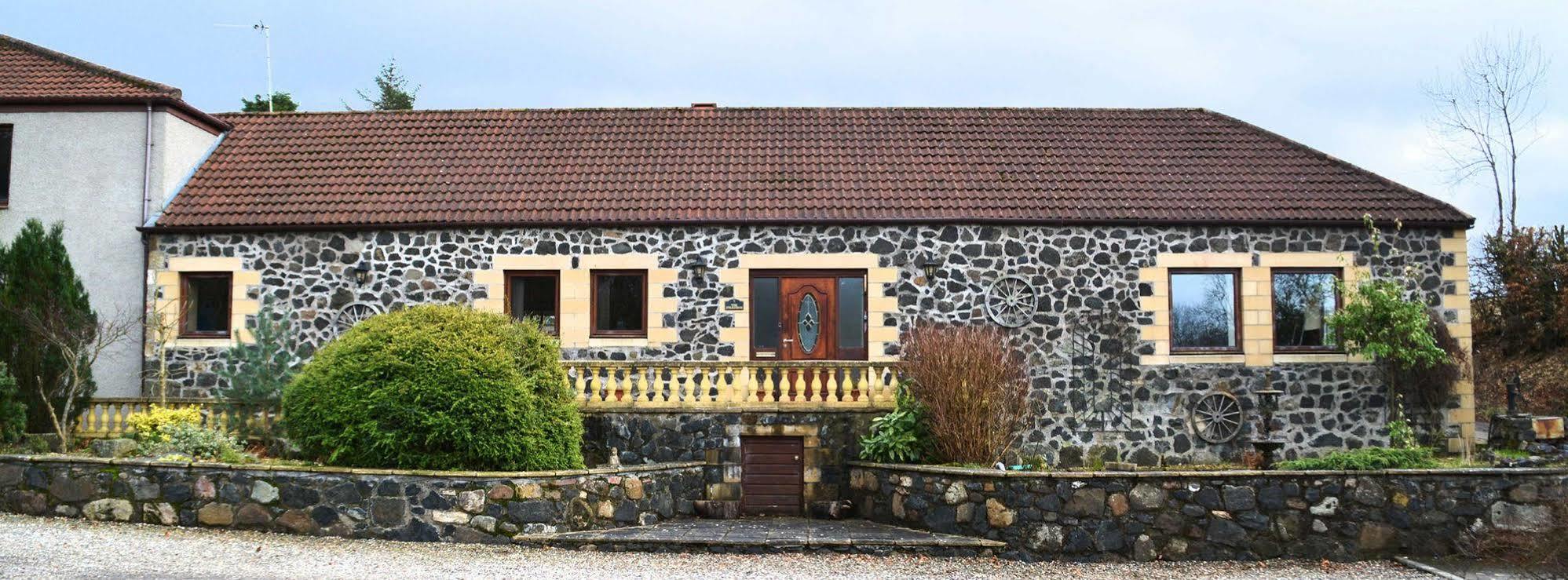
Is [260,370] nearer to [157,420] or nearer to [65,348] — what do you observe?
[157,420]

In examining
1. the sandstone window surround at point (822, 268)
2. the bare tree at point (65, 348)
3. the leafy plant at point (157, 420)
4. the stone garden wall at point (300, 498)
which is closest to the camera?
the stone garden wall at point (300, 498)

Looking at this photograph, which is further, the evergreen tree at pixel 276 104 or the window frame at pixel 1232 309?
the evergreen tree at pixel 276 104

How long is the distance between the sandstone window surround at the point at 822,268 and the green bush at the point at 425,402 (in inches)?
165

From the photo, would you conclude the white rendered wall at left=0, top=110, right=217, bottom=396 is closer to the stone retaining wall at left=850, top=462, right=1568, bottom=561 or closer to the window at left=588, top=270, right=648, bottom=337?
the window at left=588, top=270, right=648, bottom=337

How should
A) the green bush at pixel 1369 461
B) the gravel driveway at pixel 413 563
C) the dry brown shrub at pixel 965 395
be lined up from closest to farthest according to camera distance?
1. the gravel driveway at pixel 413 563
2. the green bush at pixel 1369 461
3. the dry brown shrub at pixel 965 395

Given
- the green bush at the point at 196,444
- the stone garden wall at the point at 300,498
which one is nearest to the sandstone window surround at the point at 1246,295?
the stone garden wall at the point at 300,498

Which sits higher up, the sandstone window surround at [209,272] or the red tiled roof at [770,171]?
the red tiled roof at [770,171]

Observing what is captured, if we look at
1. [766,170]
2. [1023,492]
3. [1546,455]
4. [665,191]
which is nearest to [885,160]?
[766,170]

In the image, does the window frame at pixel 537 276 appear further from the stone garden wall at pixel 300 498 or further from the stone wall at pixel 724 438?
the stone garden wall at pixel 300 498

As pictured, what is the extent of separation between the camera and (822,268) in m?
16.0

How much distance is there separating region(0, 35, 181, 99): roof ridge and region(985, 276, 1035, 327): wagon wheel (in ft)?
36.6

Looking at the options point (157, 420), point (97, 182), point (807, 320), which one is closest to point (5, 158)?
point (97, 182)

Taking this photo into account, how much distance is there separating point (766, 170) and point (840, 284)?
223cm

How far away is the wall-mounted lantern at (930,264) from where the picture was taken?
15875 millimetres
